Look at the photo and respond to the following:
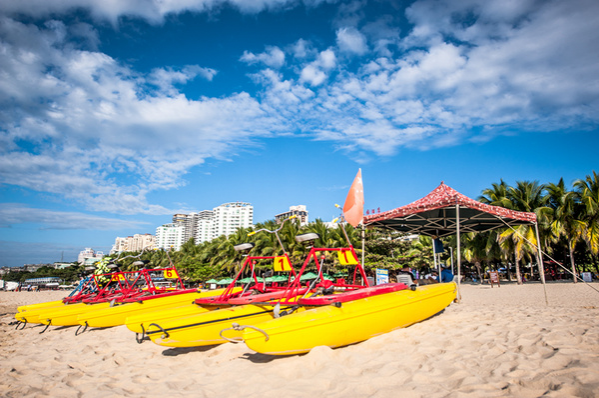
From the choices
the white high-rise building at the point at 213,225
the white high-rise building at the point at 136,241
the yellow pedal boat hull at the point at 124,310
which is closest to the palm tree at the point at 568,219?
the yellow pedal boat hull at the point at 124,310

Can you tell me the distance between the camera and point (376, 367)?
4133mm

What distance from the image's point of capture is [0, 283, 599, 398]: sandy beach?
3326mm

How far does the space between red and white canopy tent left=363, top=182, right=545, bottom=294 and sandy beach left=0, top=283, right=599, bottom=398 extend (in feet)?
11.0

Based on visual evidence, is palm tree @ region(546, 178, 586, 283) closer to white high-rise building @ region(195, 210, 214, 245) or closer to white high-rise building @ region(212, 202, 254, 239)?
white high-rise building @ region(212, 202, 254, 239)

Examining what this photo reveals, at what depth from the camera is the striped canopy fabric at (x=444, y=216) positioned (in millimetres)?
9219

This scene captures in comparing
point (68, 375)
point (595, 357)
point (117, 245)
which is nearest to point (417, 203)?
point (595, 357)

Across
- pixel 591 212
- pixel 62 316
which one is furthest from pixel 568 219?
pixel 62 316

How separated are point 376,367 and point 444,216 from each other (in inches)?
322

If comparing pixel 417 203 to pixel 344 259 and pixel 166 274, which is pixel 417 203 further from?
pixel 166 274

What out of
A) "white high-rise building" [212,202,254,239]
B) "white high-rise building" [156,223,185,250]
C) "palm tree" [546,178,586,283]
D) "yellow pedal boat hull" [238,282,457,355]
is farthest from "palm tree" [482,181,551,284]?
"white high-rise building" [156,223,185,250]

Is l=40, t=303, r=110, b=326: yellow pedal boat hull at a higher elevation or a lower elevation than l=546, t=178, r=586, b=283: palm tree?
lower

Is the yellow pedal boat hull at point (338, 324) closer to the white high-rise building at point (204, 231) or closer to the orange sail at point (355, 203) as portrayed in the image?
the orange sail at point (355, 203)

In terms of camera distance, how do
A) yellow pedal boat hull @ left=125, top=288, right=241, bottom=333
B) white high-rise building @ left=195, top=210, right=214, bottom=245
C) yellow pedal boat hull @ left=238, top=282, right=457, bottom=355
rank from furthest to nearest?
white high-rise building @ left=195, top=210, right=214, bottom=245 → yellow pedal boat hull @ left=125, top=288, right=241, bottom=333 → yellow pedal boat hull @ left=238, top=282, right=457, bottom=355

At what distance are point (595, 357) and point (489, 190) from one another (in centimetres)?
2376
